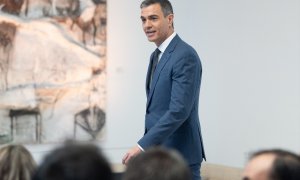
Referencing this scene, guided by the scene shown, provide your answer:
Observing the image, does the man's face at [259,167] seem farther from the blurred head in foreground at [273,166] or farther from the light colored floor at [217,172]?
the light colored floor at [217,172]

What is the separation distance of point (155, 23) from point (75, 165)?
1831 mm

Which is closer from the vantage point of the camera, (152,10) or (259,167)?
(259,167)

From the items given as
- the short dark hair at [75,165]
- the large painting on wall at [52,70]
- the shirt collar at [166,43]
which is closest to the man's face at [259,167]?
the short dark hair at [75,165]

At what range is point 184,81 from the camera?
2875mm

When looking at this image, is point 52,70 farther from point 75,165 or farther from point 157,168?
point 75,165

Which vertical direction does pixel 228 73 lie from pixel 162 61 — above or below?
below

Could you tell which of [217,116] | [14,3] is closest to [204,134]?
[217,116]

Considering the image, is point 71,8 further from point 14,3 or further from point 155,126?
point 155,126

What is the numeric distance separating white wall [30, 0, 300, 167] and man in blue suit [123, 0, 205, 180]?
1386 millimetres

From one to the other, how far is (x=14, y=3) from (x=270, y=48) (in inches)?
81.8

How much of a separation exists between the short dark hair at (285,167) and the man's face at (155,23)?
1.41 metres

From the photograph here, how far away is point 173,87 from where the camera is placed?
2.90 meters

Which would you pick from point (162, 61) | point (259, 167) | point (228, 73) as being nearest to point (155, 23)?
point (162, 61)

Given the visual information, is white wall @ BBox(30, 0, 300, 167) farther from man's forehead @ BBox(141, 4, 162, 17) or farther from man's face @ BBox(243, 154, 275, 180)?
man's face @ BBox(243, 154, 275, 180)
